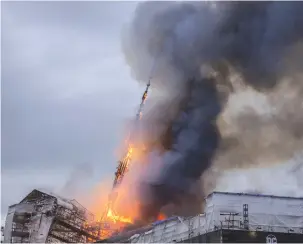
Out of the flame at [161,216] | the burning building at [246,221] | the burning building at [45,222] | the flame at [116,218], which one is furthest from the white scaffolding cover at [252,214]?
the flame at [116,218]

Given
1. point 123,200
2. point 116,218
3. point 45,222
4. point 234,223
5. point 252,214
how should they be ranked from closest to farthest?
point 234,223 → point 252,214 → point 45,222 → point 116,218 → point 123,200

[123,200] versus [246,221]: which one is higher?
[123,200]

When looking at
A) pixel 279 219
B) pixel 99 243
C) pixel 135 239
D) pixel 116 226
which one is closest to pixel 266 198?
pixel 279 219

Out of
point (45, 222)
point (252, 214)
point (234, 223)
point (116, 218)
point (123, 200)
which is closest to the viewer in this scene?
point (234, 223)

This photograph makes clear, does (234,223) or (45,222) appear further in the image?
(45,222)

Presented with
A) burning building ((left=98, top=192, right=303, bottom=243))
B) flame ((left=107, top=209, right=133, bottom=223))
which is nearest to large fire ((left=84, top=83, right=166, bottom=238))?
flame ((left=107, top=209, right=133, bottom=223))

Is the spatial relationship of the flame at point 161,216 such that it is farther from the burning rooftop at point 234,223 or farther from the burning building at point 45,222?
the burning rooftop at point 234,223

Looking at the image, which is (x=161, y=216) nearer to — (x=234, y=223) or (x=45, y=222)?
(x=45, y=222)

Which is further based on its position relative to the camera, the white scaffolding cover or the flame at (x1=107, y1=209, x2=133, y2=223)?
the flame at (x1=107, y1=209, x2=133, y2=223)

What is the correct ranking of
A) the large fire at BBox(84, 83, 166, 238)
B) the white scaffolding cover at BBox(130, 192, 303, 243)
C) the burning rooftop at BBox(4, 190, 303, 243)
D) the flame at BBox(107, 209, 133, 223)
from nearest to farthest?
the burning rooftop at BBox(4, 190, 303, 243) → the white scaffolding cover at BBox(130, 192, 303, 243) → the flame at BBox(107, 209, 133, 223) → the large fire at BBox(84, 83, 166, 238)

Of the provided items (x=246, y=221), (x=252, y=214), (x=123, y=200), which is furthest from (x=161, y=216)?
(x=246, y=221)

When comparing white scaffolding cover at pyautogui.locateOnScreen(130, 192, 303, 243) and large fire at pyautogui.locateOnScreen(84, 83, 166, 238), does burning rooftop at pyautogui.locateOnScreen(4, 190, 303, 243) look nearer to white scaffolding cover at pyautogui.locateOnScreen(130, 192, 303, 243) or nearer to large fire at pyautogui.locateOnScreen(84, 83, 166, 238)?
white scaffolding cover at pyautogui.locateOnScreen(130, 192, 303, 243)

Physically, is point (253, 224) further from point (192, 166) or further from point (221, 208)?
point (192, 166)

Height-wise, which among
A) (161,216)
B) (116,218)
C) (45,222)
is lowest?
(45,222)
